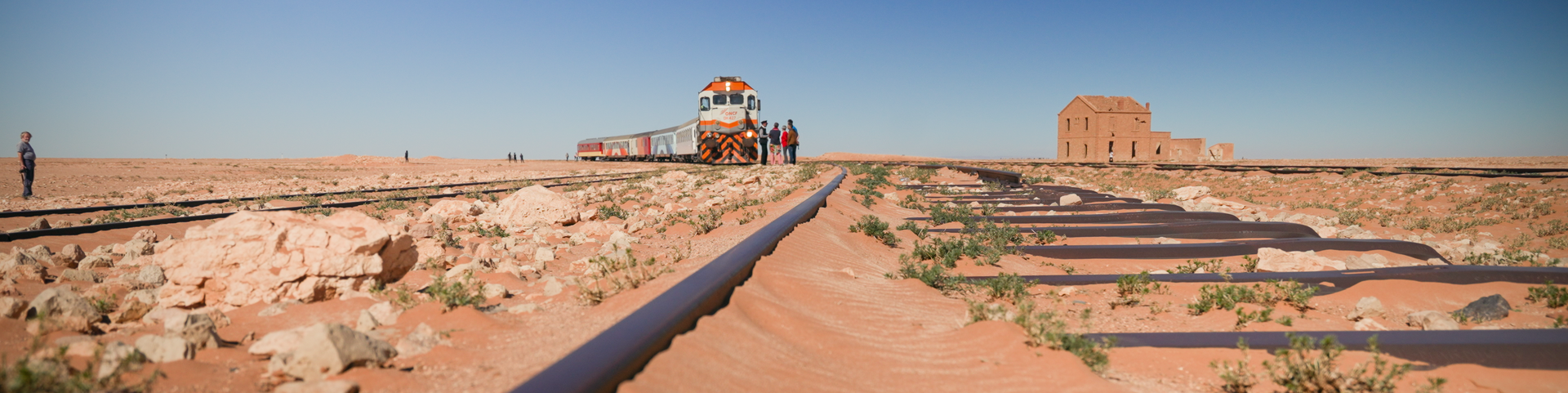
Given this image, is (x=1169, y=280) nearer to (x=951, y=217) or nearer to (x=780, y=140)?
(x=951, y=217)

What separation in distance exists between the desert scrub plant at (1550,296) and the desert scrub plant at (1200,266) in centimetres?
152

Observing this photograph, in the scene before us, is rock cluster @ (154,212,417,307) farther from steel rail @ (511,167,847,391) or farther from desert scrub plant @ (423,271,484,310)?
steel rail @ (511,167,847,391)

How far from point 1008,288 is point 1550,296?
9.11ft

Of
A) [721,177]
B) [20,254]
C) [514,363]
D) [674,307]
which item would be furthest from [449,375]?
[721,177]

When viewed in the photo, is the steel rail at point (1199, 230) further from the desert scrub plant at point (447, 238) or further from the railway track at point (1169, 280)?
the desert scrub plant at point (447, 238)

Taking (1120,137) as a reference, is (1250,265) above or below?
below

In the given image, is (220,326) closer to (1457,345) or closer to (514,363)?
(514,363)

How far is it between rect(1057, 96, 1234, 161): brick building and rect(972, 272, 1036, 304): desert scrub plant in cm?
5648

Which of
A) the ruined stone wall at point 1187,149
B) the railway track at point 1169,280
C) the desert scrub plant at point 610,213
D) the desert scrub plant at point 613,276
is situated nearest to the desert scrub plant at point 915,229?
the railway track at point 1169,280

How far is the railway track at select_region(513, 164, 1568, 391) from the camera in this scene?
2133 mm

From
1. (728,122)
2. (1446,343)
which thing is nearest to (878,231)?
(1446,343)

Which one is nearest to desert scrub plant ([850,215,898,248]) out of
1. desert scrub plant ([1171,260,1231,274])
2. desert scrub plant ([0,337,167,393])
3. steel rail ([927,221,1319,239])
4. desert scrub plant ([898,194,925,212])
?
steel rail ([927,221,1319,239])

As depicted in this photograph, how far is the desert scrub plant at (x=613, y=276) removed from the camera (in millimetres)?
3617

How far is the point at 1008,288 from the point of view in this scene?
4395 mm
